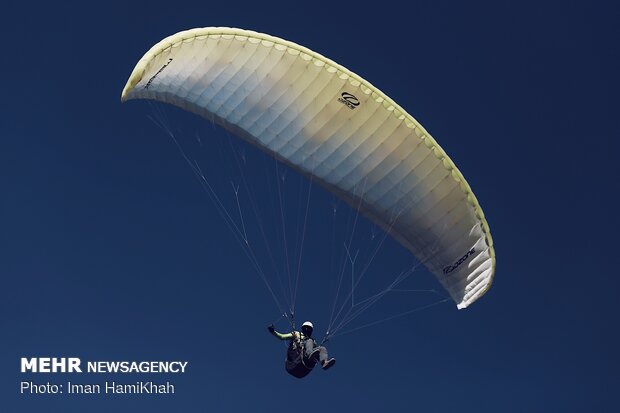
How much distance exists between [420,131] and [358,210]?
3.81 metres

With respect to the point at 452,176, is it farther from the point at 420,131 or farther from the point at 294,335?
the point at 294,335

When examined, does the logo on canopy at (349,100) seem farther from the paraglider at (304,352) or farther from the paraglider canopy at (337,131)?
the paraglider at (304,352)

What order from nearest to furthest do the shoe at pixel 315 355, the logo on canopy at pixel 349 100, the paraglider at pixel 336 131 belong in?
the paraglider at pixel 336 131
the logo on canopy at pixel 349 100
the shoe at pixel 315 355

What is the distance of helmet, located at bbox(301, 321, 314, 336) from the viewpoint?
30.3 metres

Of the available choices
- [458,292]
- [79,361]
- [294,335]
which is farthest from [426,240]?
[79,361]

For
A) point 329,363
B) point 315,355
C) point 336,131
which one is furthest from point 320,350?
point 336,131

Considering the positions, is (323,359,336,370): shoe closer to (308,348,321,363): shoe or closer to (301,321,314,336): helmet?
(308,348,321,363): shoe

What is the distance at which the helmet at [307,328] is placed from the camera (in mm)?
30281

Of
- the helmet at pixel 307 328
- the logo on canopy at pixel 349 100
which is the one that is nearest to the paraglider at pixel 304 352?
the helmet at pixel 307 328

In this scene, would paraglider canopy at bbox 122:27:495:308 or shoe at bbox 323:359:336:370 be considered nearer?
paraglider canopy at bbox 122:27:495:308

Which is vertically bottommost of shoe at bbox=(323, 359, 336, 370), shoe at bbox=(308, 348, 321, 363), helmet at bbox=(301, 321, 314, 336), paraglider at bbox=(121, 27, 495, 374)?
shoe at bbox=(323, 359, 336, 370)

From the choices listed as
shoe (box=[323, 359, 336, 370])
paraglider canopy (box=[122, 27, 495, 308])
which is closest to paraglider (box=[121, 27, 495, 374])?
paraglider canopy (box=[122, 27, 495, 308])

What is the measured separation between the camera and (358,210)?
3294 cm

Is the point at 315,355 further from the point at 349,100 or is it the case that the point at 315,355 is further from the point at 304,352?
the point at 349,100
